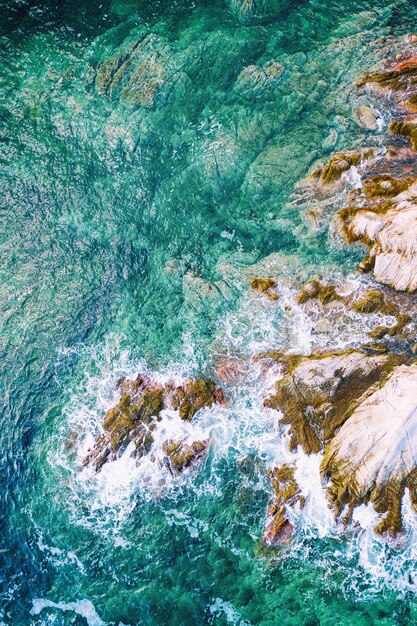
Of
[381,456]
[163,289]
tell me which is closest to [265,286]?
[163,289]

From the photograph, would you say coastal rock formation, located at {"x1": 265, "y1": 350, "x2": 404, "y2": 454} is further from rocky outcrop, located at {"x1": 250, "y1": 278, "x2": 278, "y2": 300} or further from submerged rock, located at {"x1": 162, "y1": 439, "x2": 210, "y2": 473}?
rocky outcrop, located at {"x1": 250, "y1": 278, "x2": 278, "y2": 300}

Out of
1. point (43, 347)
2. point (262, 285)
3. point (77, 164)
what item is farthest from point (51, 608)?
point (77, 164)

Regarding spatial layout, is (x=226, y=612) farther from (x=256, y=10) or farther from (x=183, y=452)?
(x=256, y=10)

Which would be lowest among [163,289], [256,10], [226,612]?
[226,612]

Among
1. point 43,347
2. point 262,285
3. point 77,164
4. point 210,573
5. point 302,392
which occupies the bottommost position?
point 210,573

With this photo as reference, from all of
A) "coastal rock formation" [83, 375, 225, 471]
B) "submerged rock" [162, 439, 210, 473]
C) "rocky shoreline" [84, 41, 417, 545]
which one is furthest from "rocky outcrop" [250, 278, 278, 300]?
"submerged rock" [162, 439, 210, 473]

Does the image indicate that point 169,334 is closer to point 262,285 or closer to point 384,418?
point 262,285
